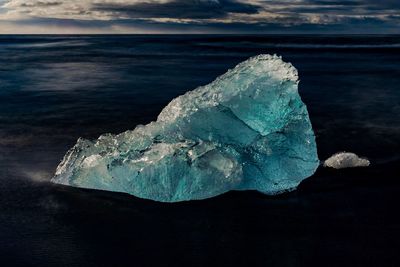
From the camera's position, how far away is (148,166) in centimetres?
599

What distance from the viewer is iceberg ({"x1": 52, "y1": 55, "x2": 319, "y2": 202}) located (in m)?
6.05

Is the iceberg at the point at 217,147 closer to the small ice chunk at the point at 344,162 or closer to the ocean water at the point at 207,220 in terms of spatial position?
the ocean water at the point at 207,220

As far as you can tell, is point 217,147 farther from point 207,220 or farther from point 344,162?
point 344,162

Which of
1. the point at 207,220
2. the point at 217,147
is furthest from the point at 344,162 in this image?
the point at 207,220

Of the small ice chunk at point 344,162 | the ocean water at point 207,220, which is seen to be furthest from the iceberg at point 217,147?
the small ice chunk at point 344,162

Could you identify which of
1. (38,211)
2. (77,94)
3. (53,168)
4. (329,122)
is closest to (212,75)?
(77,94)

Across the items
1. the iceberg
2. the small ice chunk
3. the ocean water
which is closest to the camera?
the ocean water

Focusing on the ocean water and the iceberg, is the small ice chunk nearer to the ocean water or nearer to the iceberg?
the ocean water

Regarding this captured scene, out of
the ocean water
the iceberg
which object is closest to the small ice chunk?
the ocean water

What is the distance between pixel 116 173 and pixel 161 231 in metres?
1.17

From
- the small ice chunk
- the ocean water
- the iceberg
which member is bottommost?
the ocean water

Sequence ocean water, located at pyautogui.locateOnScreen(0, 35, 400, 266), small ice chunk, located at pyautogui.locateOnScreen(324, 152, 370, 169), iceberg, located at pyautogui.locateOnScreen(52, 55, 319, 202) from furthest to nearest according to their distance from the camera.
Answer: small ice chunk, located at pyautogui.locateOnScreen(324, 152, 370, 169) → iceberg, located at pyautogui.locateOnScreen(52, 55, 319, 202) → ocean water, located at pyautogui.locateOnScreen(0, 35, 400, 266)

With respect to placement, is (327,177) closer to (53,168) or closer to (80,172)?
(80,172)

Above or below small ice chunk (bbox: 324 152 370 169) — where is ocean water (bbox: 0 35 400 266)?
below
